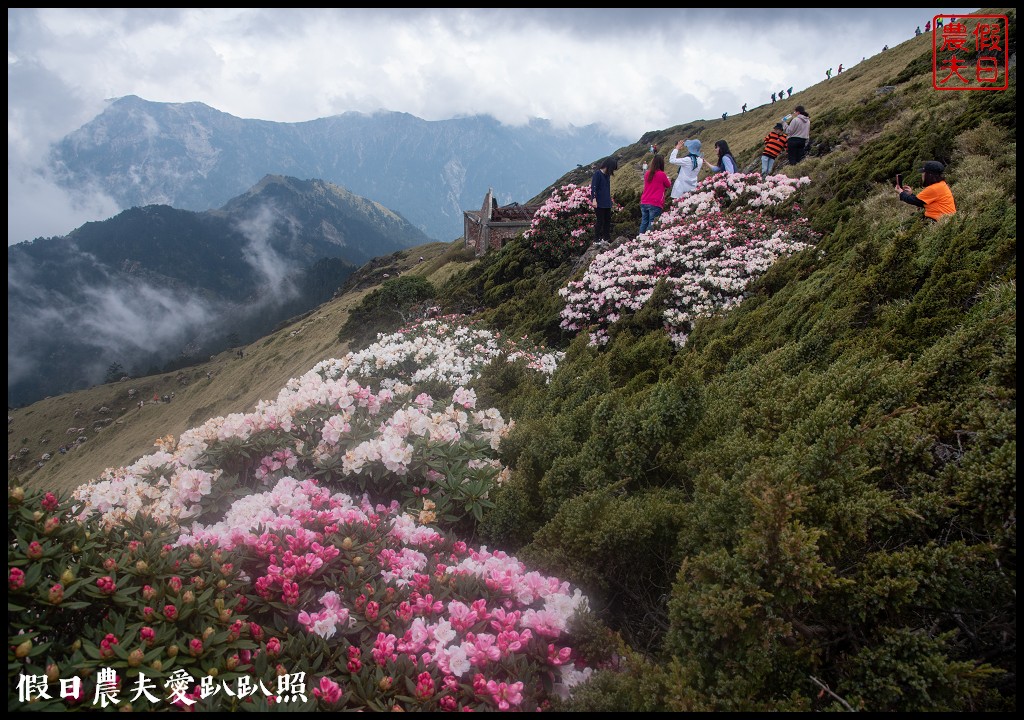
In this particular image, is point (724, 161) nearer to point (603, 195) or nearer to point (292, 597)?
point (603, 195)

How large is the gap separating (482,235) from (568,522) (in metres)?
25.3

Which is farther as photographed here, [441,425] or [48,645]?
[441,425]

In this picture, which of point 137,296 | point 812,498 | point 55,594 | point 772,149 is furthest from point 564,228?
point 137,296

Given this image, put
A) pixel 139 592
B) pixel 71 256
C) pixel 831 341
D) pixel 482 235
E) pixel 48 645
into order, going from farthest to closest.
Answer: pixel 71 256
pixel 482 235
pixel 831 341
pixel 139 592
pixel 48 645

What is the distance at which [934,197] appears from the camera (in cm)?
539

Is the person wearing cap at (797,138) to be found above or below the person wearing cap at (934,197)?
above

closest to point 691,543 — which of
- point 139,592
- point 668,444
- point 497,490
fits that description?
point 668,444

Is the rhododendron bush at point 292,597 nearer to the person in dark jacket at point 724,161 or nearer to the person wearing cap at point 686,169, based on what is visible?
the person wearing cap at point 686,169

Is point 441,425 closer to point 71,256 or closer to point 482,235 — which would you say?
point 482,235

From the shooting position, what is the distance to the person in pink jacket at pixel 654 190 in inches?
433

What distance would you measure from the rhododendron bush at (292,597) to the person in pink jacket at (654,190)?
9158 millimetres

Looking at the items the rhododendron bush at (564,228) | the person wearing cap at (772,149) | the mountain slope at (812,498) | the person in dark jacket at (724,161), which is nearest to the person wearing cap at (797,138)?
the person wearing cap at (772,149)

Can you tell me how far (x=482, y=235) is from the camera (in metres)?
27.1

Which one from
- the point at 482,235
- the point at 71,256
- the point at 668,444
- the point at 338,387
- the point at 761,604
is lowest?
the point at 761,604
